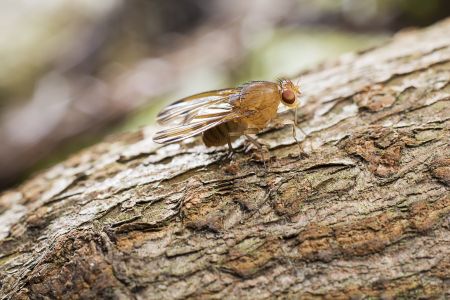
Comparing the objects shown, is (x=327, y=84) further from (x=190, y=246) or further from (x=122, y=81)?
(x=122, y=81)

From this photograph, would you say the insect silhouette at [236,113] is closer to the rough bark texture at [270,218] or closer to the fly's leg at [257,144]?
the fly's leg at [257,144]

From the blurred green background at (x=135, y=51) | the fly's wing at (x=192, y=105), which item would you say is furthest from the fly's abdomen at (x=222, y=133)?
the blurred green background at (x=135, y=51)

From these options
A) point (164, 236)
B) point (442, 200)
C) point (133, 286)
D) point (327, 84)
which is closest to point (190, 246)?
point (164, 236)

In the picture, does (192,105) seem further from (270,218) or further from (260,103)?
(270,218)

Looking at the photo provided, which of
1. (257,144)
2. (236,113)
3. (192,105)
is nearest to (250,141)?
(257,144)

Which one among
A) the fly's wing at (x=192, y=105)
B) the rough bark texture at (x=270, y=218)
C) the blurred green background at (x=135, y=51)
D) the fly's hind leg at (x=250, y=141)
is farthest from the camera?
the blurred green background at (x=135, y=51)

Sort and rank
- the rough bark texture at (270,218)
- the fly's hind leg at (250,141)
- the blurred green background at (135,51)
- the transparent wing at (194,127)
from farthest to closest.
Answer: the blurred green background at (135,51)
the fly's hind leg at (250,141)
the transparent wing at (194,127)
the rough bark texture at (270,218)

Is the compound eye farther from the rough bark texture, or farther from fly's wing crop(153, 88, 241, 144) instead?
fly's wing crop(153, 88, 241, 144)
